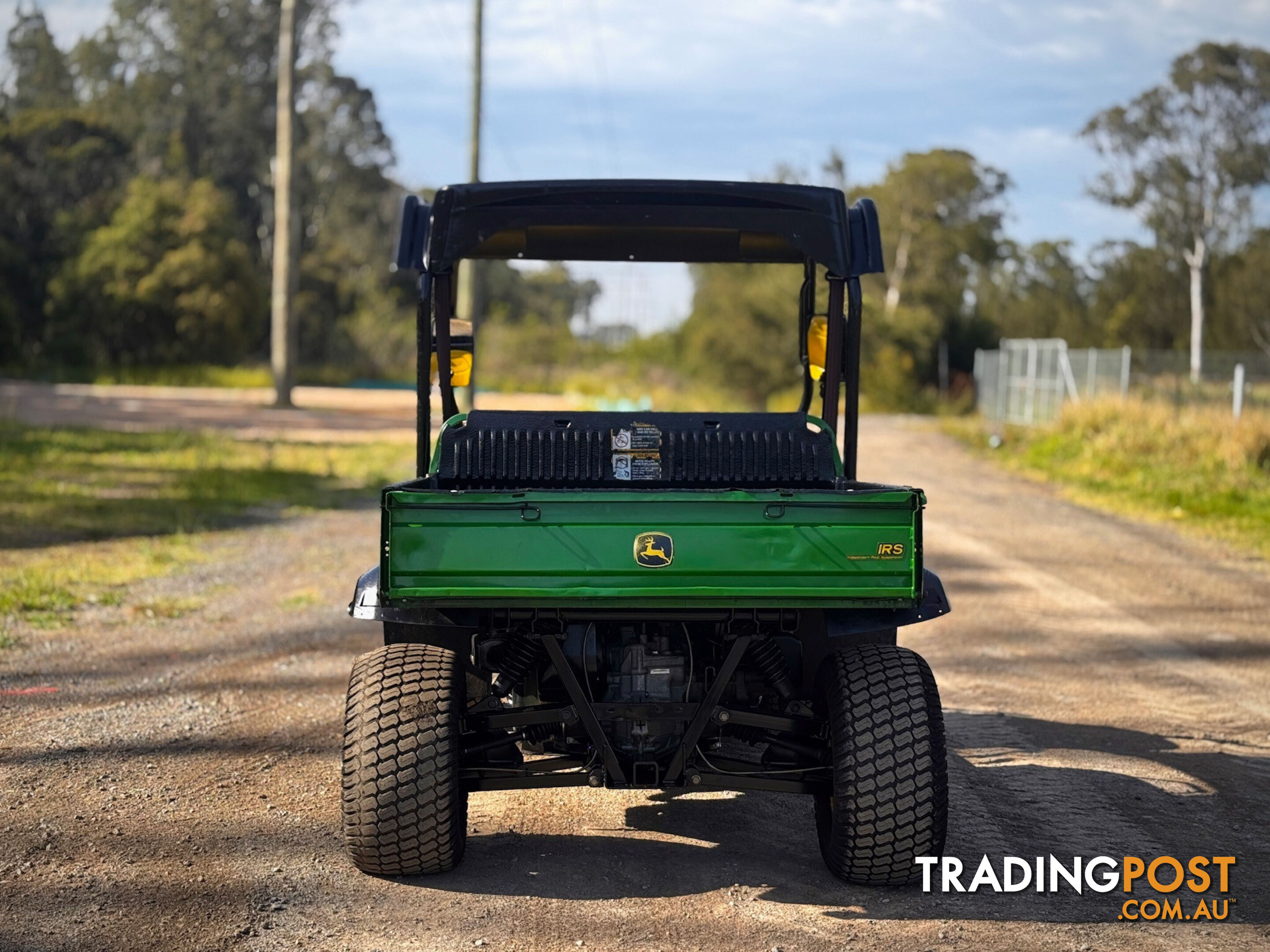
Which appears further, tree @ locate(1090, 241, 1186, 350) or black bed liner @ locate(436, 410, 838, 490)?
tree @ locate(1090, 241, 1186, 350)

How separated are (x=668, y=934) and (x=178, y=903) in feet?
4.75

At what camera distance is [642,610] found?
4.53 m

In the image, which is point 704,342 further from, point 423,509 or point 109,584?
point 423,509

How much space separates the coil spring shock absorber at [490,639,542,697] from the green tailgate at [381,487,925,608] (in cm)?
46

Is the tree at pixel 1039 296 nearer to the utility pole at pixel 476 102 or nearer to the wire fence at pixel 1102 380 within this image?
the wire fence at pixel 1102 380

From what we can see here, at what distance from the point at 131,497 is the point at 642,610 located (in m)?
11.8

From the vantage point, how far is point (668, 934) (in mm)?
4141

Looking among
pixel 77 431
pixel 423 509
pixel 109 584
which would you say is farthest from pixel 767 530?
pixel 77 431

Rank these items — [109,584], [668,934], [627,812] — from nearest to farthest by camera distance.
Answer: [668,934] < [627,812] < [109,584]

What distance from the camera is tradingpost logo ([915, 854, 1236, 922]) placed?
175 inches

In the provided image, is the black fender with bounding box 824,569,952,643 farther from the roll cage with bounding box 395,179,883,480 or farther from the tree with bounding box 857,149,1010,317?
the tree with bounding box 857,149,1010,317

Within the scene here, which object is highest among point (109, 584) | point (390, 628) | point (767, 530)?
point (767, 530)

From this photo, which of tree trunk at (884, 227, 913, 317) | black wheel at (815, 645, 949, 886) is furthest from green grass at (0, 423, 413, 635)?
tree trunk at (884, 227, 913, 317)

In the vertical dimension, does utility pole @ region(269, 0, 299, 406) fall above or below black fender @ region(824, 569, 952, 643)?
above
